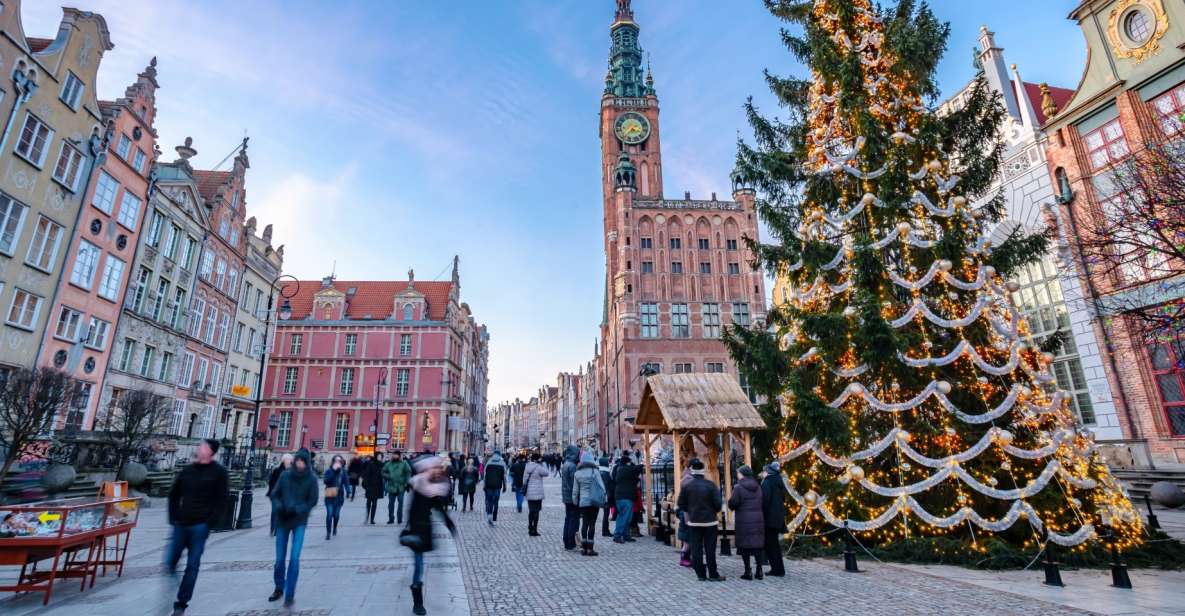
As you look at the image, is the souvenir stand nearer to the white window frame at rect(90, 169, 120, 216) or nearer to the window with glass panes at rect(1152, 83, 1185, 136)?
the white window frame at rect(90, 169, 120, 216)

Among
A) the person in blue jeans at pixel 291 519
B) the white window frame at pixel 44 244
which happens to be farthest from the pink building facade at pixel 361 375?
the person in blue jeans at pixel 291 519

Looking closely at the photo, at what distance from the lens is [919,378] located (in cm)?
962

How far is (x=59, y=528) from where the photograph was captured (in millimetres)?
6223

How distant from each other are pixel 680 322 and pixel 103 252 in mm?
34530

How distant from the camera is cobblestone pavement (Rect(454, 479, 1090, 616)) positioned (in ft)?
20.3

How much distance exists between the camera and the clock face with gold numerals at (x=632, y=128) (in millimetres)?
52812

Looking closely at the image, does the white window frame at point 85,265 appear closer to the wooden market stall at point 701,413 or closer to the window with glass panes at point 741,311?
the wooden market stall at point 701,413

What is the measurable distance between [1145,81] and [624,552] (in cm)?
2194

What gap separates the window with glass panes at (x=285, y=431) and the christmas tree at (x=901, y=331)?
45802 millimetres

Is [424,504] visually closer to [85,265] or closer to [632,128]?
[85,265]

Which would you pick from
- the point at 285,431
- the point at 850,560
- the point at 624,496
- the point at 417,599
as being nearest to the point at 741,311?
the point at 624,496

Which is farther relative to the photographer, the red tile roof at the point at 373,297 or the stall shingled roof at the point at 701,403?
the red tile roof at the point at 373,297

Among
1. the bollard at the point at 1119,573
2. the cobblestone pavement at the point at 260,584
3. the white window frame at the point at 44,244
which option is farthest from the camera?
the white window frame at the point at 44,244

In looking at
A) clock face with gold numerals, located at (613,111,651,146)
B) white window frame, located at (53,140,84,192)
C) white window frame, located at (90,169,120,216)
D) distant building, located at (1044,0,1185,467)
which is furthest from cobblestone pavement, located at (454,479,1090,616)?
clock face with gold numerals, located at (613,111,651,146)
